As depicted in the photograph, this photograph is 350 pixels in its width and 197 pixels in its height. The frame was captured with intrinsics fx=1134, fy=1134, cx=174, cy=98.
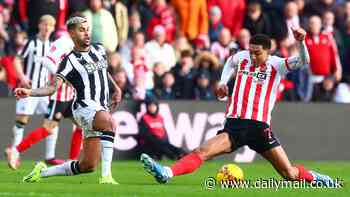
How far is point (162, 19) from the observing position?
24.2m

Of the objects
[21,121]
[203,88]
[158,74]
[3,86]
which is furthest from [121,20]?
[21,121]

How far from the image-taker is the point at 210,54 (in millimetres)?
23703

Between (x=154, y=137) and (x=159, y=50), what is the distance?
279cm

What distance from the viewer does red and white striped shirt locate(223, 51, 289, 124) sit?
14.5 meters

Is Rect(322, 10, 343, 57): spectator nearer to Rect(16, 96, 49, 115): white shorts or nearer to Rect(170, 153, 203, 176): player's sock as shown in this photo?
Rect(16, 96, 49, 115): white shorts

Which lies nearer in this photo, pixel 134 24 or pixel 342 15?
pixel 134 24

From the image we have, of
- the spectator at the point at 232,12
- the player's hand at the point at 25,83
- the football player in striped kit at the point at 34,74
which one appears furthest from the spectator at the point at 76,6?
the player's hand at the point at 25,83

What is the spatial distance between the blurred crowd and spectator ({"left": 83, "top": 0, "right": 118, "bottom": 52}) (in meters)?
0.02

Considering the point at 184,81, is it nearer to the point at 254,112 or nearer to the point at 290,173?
the point at 254,112

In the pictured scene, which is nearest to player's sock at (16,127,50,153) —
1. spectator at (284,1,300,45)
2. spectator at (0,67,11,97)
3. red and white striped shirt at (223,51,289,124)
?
spectator at (0,67,11,97)

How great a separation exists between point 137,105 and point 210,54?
261 cm

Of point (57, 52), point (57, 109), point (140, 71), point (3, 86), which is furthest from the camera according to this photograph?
point (140, 71)

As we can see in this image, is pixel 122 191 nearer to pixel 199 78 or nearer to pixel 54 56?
pixel 54 56

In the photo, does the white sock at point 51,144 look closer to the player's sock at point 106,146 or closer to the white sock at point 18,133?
the white sock at point 18,133
